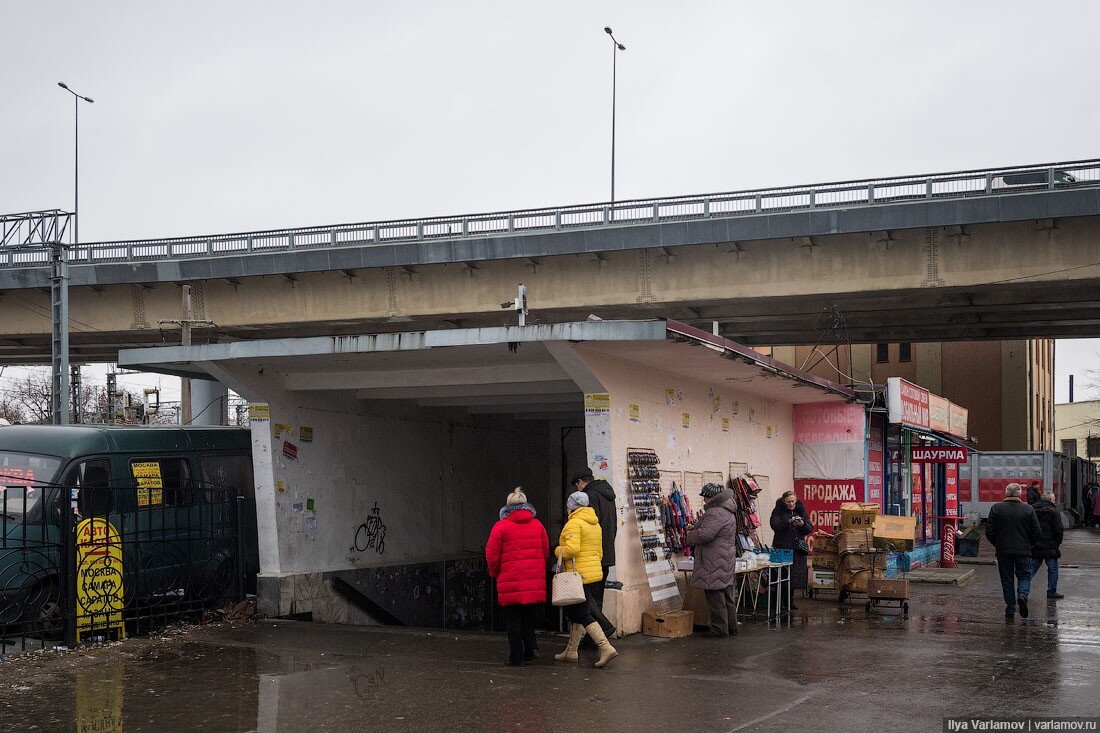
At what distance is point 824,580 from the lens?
17219 millimetres

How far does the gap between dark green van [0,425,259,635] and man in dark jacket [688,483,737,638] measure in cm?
590

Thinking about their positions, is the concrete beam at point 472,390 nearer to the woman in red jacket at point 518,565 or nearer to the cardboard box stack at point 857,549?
the woman in red jacket at point 518,565

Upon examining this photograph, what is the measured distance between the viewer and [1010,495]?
1514 cm

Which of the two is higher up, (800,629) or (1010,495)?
(1010,495)

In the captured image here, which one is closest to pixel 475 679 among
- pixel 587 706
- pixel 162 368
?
pixel 587 706

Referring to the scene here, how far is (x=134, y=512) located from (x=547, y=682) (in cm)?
631

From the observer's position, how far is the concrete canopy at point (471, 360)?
11.5 m

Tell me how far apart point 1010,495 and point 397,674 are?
9291mm

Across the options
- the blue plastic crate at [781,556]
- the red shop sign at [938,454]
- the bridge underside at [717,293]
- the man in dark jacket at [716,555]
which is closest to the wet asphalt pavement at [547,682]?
the man in dark jacket at [716,555]

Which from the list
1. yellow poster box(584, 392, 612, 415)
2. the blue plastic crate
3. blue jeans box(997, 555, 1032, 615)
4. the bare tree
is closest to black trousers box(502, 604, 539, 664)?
yellow poster box(584, 392, 612, 415)

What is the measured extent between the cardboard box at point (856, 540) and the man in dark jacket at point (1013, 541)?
5.36 ft

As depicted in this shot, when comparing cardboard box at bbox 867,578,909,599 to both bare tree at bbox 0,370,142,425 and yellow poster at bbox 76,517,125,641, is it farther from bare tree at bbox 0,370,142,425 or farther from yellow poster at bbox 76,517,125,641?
bare tree at bbox 0,370,142,425

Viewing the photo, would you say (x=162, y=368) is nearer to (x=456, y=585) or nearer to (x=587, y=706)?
(x=456, y=585)

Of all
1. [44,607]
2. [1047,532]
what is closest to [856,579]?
[1047,532]
